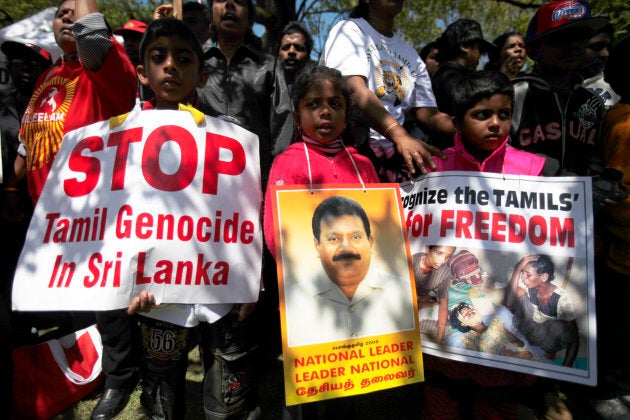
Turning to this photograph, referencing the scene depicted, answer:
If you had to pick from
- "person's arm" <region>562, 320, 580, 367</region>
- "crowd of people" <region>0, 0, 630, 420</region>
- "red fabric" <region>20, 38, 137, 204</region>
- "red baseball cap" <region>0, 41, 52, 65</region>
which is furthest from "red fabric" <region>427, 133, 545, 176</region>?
"red baseball cap" <region>0, 41, 52, 65</region>

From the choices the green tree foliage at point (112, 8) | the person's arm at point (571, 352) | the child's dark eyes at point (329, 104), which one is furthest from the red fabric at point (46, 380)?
the green tree foliage at point (112, 8)

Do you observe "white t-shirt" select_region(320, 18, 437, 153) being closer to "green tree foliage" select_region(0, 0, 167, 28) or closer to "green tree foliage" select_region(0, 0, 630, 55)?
"green tree foliage" select_region(0, 0, 630, 55)

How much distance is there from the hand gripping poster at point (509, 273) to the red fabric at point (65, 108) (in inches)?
65.2

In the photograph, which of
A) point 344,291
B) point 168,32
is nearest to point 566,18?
point 344,291

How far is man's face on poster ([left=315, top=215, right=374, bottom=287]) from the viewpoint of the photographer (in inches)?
59.9

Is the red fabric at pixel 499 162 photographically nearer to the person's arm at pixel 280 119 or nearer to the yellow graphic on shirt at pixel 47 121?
the person's arm at pixel 280 119

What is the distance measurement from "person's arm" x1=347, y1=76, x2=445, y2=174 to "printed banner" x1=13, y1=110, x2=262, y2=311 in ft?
2.14

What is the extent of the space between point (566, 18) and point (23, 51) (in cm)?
376

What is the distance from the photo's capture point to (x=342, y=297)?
1.50 meters

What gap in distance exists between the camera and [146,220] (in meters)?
1.54

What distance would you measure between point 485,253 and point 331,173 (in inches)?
28.4

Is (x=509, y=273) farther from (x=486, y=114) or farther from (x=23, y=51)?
(x=23, y=51)

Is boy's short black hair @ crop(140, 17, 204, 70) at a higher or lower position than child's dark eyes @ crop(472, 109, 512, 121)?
higher

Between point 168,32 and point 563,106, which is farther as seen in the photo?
point 563,106
